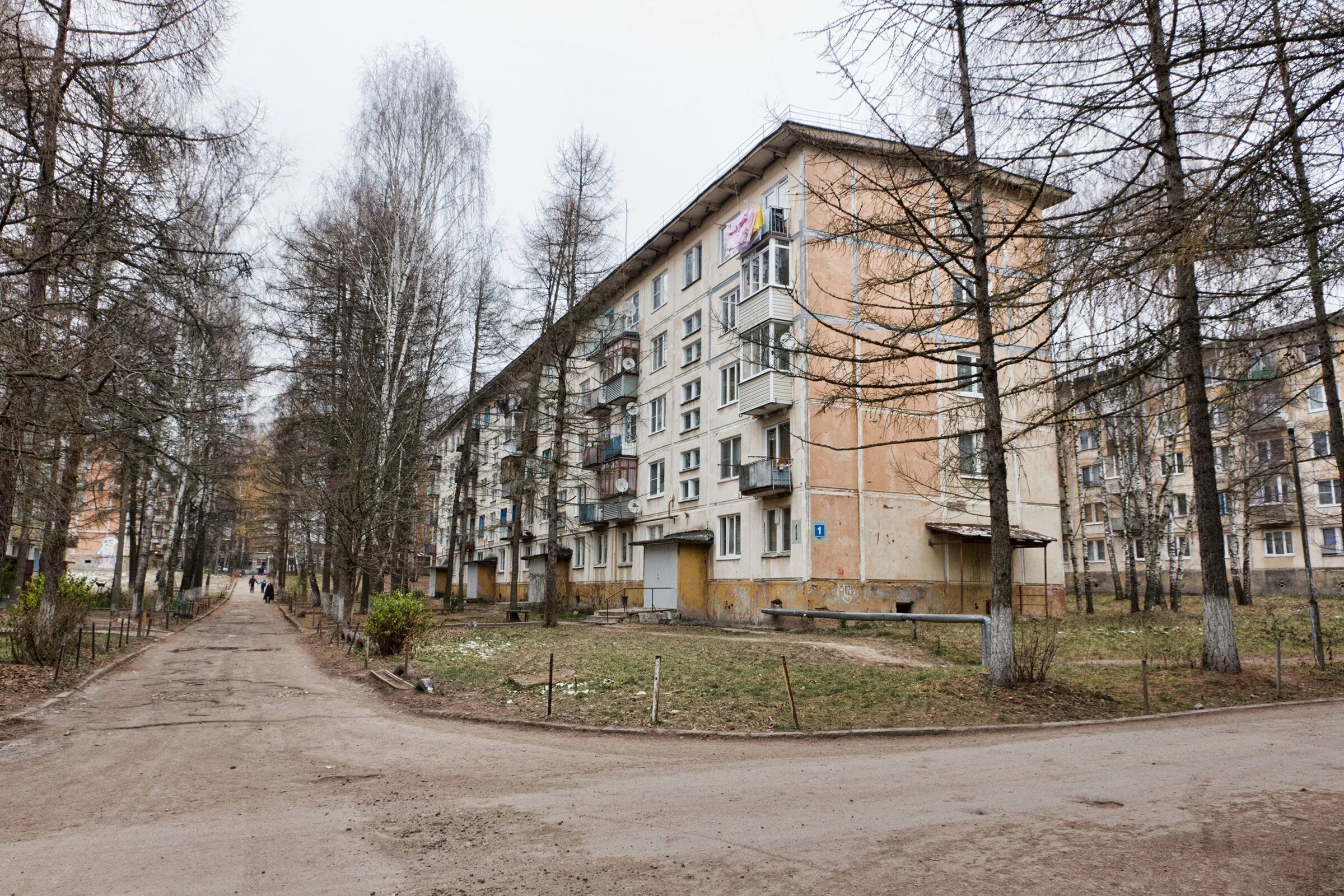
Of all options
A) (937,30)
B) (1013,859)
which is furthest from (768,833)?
(937,30)

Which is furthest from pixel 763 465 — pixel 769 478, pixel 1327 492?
pixel 1327 492

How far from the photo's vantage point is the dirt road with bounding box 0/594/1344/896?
4914mm

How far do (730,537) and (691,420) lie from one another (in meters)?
5.57

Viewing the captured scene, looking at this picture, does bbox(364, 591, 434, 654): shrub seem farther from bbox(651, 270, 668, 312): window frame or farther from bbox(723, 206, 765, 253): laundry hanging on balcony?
bbox(651, 270, 668, 312): window frame

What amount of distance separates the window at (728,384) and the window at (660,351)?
16.6 ft

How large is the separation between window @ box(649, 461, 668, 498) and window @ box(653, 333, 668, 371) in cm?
421

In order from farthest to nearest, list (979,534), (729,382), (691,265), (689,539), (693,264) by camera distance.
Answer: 1. (691,265)
2. (693,264)
3. (729,382)
4. (689,539)
5. (979,534)

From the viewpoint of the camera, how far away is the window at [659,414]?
3666 centimetres

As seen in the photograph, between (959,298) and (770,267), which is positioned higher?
(770,267)

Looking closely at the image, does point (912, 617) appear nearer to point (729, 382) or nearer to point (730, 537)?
point (730, 537)

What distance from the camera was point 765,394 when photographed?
2816cm

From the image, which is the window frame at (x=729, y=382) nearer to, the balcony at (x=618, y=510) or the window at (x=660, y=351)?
the window at (x=660, y=351)

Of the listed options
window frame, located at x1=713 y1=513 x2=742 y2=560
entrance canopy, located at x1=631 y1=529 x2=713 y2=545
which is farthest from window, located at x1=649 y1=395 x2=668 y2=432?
window frame, located at x1=713 y1=513 x2=742 y2=560

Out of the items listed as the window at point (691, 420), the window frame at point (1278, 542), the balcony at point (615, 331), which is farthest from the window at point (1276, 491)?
the balcony at point (615, 331)
